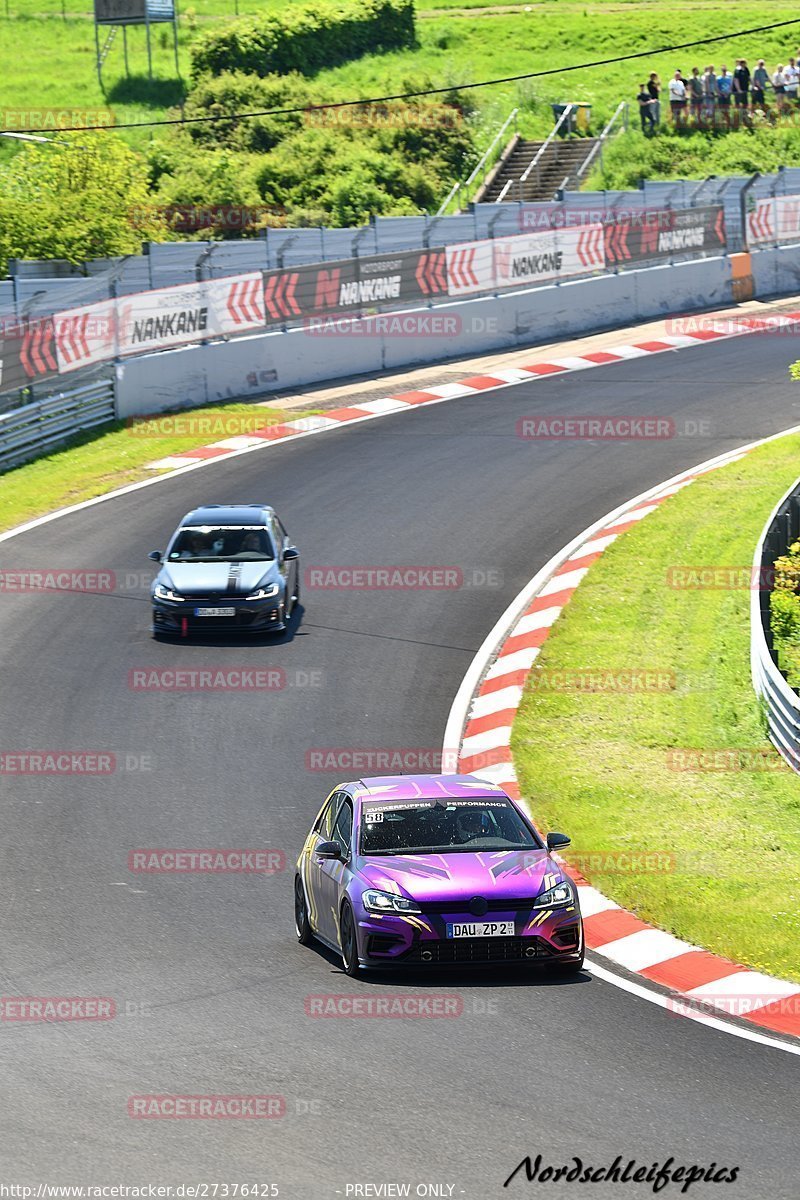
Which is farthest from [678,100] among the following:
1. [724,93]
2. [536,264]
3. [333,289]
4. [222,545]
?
[222,545]

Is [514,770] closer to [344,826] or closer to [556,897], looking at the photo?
[344,826]

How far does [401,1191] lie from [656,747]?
1008cm

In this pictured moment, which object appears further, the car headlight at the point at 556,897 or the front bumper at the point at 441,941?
the car headlight at the point at 556,897

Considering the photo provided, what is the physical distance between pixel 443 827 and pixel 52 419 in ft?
63.0

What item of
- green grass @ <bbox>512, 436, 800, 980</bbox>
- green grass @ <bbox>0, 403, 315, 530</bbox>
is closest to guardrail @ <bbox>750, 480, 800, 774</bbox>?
green grass @ <bbox>512, 436, 800, 980</bbox>

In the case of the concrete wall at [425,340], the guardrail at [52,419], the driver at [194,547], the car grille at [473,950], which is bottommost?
the car grille at [473,950]

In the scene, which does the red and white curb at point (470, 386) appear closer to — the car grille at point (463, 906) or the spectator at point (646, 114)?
the car grille at point (463, 906)

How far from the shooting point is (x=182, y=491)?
1070 inches

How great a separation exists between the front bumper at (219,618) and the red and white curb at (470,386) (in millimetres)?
8241

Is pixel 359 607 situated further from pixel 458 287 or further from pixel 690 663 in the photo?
pixel 458 287

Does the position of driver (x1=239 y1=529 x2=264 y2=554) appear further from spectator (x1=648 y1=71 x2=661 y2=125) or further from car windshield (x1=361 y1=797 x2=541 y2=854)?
spectator (x1=648 y1=71 x2=661 y2=125)

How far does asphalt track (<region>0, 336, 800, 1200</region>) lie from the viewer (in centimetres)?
859

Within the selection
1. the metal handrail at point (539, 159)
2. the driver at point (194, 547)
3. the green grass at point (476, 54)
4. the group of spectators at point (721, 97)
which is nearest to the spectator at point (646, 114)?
the group of spectators at point (721, 97)

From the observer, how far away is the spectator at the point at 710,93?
194ft
